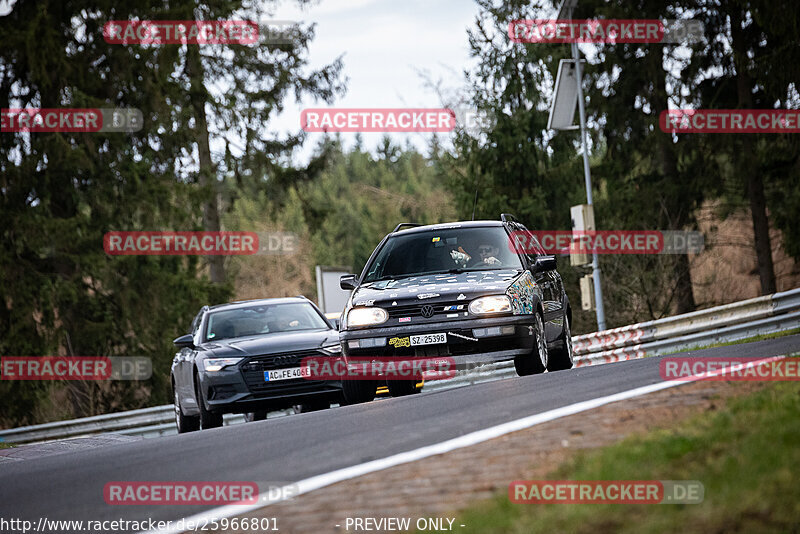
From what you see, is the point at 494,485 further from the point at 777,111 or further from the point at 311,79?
the point at 311,79

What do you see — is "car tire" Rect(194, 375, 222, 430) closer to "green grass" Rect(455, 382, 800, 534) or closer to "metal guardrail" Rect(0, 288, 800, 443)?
"metal guardrail" Rect(0, 288, 800, 443)

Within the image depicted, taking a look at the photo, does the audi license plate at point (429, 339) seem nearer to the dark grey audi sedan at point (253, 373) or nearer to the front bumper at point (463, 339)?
the front bumper at point (463, 339)

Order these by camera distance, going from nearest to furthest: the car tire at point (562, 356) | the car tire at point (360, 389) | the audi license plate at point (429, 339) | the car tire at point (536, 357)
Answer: the audi license plate at point (429, 339) < the car tire at point (536, 357) < the car tire at point (360, 389) < the car tire at point (562, 356)

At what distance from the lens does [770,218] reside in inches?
1188

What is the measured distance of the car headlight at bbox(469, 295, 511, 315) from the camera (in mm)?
12203

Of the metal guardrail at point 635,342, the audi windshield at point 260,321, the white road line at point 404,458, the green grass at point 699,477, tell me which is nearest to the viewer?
the green grass at point 699,477

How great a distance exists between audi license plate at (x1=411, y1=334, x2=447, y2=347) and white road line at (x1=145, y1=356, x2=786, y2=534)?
11.0 ft

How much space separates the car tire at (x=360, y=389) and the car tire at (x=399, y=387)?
0.33 metres

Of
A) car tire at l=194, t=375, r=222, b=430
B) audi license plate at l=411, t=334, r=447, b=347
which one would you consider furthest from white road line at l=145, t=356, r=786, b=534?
car tire at l=194, t=375, r=222, b=430

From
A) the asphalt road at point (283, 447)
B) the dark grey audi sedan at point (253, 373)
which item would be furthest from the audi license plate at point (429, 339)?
the dark grey audi sedan at point (253, 373)

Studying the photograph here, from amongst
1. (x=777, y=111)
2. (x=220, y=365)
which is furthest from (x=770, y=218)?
(x=220, y=365)

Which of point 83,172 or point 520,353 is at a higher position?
point 83,172

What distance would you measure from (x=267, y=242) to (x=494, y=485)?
62.5m

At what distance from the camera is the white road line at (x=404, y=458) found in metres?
6.16
